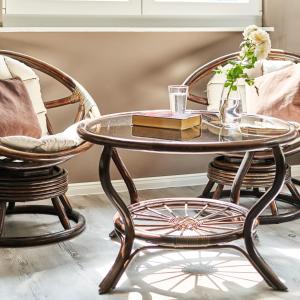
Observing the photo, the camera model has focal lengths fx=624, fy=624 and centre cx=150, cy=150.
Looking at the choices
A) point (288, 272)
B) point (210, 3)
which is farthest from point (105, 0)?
point (288, 272)

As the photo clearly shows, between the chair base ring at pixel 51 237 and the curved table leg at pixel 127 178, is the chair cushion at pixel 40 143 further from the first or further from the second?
the chair base ring at pixel 51 237

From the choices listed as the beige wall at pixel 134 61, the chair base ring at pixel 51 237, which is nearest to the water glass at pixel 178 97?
the chair base ring at pixel 51 237

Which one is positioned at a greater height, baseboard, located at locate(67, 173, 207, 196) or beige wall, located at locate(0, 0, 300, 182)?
beige wall, located at locate(0, 0, 300, 182)

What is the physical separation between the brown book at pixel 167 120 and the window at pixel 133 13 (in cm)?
132

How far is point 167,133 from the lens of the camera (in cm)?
251

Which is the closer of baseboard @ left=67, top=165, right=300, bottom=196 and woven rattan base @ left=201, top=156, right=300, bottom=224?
woven rattan base @ left=201, top=156, right=300, bottom=224

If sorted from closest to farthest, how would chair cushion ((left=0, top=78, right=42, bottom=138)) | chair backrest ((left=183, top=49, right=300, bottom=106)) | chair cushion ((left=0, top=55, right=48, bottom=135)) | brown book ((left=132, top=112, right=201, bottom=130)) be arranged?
brown book ((left=132, top=112, right=201, bottom=130)) → chair cushion ((left=0, top=78, right=42, bottom=138)) → chair cushion ((left=0, top=55, right=48, bottom=135)) → chair backrest ((left=183, top=49, right=300, bottom=106))

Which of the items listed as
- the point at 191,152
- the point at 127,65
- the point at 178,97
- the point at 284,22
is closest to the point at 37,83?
the point at 127,65

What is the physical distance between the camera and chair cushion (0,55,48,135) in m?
3.34

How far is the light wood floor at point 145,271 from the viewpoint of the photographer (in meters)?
2.40

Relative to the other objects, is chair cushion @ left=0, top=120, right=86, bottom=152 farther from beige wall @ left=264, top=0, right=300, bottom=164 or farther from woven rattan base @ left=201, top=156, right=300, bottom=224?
beige wall @ left=264, top=0, right=300, bottom=164

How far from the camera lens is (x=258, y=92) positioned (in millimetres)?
3623

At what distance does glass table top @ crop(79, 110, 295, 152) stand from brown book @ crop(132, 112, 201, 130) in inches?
1.0

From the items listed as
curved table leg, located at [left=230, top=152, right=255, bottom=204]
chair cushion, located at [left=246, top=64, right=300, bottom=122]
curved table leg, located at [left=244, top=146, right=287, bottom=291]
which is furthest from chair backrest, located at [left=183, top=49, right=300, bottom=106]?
curved table leg, located at [left=244, top=146, right=287, bottom=291]
